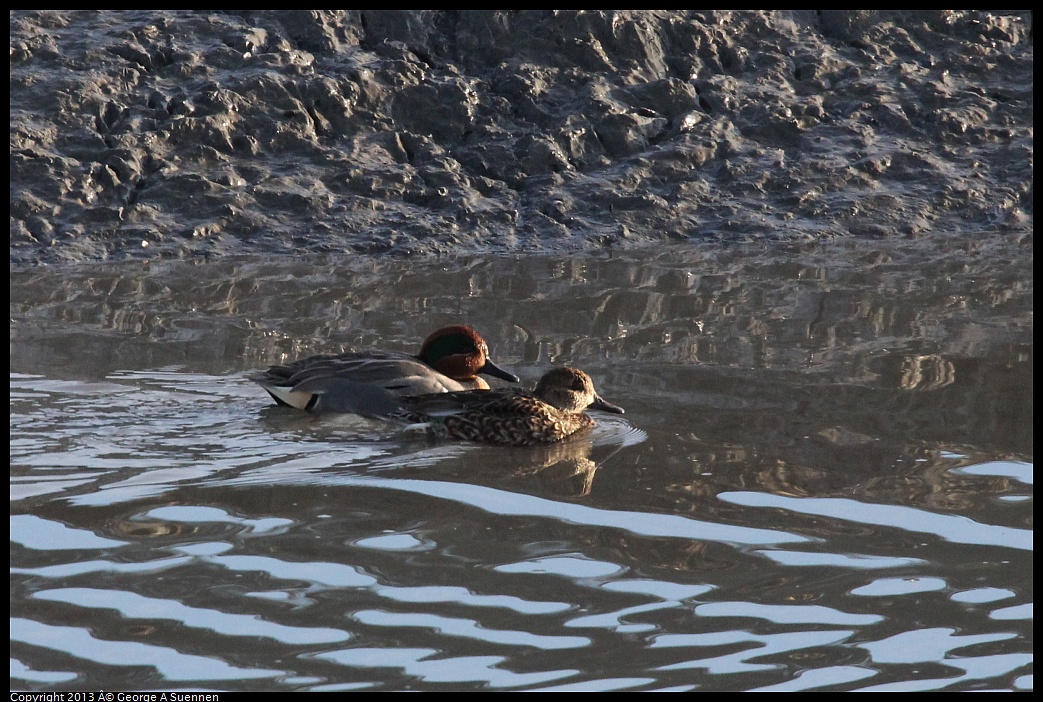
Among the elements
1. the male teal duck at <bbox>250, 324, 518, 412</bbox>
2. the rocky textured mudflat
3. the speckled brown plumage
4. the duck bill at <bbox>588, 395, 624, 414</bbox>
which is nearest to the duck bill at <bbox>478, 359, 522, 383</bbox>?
the male teal duck at <bbox>250, 324, 518, 412</bbox>

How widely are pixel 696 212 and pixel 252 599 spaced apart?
7.38 meters

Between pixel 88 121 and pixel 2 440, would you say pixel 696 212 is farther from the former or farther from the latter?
pixel 2 440

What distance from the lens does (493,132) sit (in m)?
11.3

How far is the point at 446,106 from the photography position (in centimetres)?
1139

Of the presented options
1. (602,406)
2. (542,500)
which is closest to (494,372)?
(602,406)

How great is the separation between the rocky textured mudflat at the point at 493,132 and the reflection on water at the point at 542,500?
1.29 meters

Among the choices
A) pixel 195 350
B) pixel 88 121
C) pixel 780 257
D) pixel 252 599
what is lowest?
pixel 252 599

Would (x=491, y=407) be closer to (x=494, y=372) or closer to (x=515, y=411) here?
(x=515, y=411)

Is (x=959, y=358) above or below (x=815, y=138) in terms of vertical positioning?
below

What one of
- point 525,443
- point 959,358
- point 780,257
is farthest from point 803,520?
point 780,257

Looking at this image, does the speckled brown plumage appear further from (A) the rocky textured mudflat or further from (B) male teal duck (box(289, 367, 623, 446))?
(A) the rocky textured mudflat

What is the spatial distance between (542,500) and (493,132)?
253 inches

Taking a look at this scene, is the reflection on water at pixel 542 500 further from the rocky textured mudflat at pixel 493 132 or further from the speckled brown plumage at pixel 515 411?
the rocky textured mudflat at pixel 493 132

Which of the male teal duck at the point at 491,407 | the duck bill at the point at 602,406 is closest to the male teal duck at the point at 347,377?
the male teal duck at the point at 491,407
